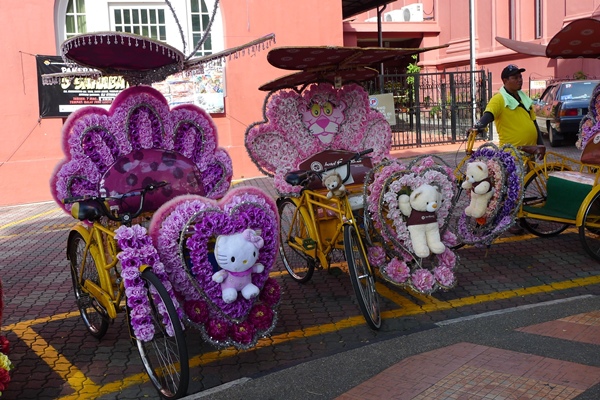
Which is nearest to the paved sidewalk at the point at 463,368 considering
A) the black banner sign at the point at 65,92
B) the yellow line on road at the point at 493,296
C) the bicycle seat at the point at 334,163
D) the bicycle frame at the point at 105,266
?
the yellow line on road at the point at 493,296

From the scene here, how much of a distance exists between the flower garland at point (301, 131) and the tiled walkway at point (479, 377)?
2734 millimetres

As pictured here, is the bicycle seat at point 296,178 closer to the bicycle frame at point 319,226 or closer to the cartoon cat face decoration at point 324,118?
the bicycle frame at point 319,226

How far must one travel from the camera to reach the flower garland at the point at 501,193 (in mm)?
6293

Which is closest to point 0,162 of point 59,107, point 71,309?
point 59,107

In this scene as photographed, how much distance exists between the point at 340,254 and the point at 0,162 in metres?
8.94

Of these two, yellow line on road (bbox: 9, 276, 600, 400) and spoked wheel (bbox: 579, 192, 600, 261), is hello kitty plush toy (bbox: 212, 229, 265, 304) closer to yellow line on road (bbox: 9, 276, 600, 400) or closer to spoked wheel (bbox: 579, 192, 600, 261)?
yellow line on road (bbox: 9, 276, 600, 400)

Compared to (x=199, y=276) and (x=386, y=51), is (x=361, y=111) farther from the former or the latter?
(x=199, y=276)

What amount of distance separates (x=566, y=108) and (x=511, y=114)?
32.6 feet

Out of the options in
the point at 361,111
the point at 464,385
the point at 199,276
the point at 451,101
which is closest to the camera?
the point at 464,385

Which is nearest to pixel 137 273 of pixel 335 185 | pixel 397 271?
pixel 335 185

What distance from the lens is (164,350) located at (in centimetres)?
424

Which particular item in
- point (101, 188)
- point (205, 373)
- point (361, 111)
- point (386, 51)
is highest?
point (386, 51)

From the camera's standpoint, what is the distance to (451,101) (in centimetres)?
1798

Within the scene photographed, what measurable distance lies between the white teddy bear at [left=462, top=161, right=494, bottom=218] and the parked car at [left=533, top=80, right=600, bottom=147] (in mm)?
10678
